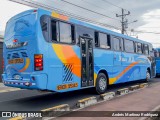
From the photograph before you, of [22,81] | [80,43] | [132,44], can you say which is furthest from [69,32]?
[132,44]

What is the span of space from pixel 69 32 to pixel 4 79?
10.0 feet

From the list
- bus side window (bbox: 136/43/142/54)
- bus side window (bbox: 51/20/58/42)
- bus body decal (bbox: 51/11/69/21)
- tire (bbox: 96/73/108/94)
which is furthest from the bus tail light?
bus side window (bbox: 136/43/142/54)

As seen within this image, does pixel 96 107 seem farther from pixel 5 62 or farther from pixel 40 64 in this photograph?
pixel 5 62

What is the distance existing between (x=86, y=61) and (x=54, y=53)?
2125 millimetres

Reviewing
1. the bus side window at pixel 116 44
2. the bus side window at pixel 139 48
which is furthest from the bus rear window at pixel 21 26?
the bus side window at pixel 139 48

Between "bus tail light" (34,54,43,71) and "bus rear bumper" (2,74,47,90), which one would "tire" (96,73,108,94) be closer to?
"bus rear bumper" (2,74,47,90)

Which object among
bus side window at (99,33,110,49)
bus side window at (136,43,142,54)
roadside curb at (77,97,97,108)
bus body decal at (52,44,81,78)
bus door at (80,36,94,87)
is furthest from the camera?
bus side window at (136,43,142,54)

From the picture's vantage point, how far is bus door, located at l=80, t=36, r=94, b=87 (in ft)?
30.1

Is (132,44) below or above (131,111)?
above

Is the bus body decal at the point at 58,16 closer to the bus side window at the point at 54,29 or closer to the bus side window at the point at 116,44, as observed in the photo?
the bus side window at the point at 54,29

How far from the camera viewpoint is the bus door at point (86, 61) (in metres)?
9.18

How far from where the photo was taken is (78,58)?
29.2 feet

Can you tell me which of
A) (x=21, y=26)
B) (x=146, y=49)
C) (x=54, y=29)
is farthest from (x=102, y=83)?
(x=146, y=49)

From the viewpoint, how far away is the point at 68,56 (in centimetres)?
831
